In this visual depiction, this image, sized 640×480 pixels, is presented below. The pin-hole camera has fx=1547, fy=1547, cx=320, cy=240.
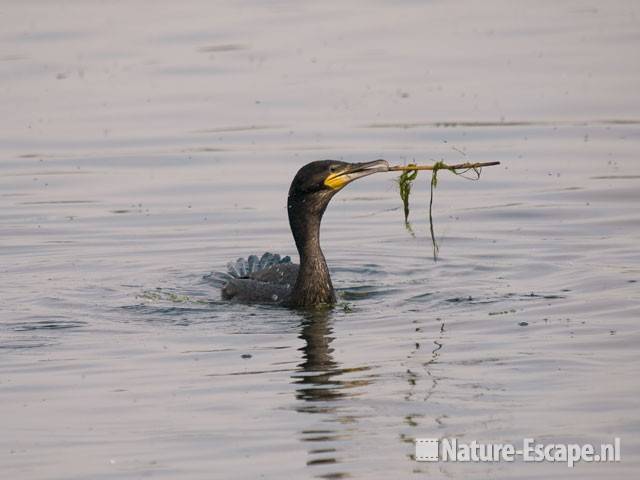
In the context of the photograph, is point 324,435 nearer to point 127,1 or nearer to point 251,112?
point 251,112

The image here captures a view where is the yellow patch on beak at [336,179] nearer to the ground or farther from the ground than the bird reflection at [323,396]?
farther from the ground

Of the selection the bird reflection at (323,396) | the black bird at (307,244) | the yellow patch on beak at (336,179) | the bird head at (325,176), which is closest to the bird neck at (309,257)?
the black bird at (307,244)

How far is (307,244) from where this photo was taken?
13.9 metres

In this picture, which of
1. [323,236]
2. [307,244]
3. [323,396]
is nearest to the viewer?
[323,396]

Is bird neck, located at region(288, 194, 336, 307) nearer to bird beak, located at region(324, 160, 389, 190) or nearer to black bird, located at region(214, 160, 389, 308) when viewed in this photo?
black bird, located at region(214, 160, 389, 308)

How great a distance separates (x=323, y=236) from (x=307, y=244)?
320 cm

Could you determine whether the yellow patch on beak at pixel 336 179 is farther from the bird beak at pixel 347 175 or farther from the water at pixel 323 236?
the water at pixel 323 236

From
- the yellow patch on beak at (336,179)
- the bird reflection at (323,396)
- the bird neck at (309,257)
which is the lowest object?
the bird reflection at (323,396)

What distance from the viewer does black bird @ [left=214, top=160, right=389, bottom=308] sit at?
13578 mm

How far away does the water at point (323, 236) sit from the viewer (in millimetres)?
9797

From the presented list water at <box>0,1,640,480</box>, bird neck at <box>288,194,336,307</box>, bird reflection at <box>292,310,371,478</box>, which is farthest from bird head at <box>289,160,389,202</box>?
bird reflection at <box>292,310,371,478</box>

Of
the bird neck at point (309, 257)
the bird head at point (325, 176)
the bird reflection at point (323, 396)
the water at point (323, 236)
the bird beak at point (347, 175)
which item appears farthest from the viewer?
the bird neck at point (309, 257)

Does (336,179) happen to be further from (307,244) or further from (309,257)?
(309,257)

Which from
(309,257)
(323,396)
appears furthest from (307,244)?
(323,396)
